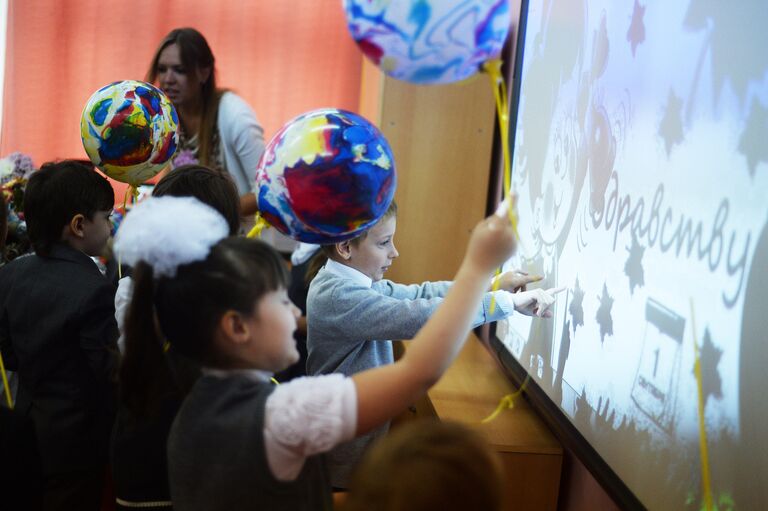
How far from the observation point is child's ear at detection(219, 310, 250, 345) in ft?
3.70

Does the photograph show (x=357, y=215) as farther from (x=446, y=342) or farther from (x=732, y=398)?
(x=732, y=398)

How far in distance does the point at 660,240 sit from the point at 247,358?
769mm

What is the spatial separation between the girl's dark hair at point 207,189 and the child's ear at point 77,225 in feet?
0.81

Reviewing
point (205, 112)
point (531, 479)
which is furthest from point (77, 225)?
point (531, 479)

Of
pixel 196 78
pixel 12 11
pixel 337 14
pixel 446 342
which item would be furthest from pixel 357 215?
pixel 12 11

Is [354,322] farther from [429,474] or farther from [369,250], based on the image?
[429,474]

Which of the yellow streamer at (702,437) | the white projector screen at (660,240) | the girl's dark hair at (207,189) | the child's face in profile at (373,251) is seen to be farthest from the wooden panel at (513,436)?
the girl's dark hair at (207,189)

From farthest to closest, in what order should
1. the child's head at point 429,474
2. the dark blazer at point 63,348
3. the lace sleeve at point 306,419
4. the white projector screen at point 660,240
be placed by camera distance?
the dark blazer at point 63,348
the white projector screen at point 660,240
the lace sleeve at point 306,419
the child's head at point 429,474

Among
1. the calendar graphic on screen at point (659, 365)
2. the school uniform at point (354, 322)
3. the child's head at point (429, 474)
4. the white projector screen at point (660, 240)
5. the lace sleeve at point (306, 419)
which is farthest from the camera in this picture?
the school uniform at point (354, 322)

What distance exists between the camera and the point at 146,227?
1.13m

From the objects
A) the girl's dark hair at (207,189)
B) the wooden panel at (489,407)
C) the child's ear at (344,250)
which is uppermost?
the girl's dark hair at (207,189)

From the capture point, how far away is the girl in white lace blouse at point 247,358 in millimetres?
1075

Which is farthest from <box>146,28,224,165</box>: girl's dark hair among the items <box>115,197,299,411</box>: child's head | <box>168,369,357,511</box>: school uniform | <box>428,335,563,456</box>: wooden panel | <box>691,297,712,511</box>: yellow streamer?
<box>691,297,712,511</box>: yellow streamer

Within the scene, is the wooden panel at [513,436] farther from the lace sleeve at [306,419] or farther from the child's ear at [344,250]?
the lace sleeve at [306,419]
